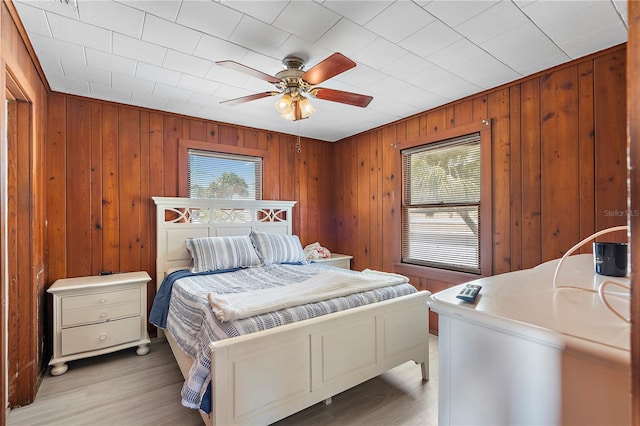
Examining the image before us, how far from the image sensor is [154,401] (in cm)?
217

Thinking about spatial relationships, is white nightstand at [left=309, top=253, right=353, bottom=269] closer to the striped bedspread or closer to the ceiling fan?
the striped bedspread

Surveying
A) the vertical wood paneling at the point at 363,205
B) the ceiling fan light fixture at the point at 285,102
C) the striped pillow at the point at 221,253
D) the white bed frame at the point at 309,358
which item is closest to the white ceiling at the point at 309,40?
the ceiling fan light fixture at the point at 285,102

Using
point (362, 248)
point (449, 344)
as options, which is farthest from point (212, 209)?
point (449, 344)

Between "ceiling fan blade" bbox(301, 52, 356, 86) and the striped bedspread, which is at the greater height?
"ceiling fan blade" bbox(301, 52, 356, 86)

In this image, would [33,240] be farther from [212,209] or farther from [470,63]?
[470,63]

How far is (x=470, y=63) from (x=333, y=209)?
2771 millimetres

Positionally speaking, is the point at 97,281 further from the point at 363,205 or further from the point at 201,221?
the point at 363,205

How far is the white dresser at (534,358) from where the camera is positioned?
24.4 inches

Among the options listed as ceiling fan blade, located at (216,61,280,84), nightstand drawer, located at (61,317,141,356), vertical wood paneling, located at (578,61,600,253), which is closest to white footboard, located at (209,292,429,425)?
vertical wood paneling, located at (578,61,600,253)

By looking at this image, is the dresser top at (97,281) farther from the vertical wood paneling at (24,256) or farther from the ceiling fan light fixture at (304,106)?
the ceiling fan light fixture at (304,106)

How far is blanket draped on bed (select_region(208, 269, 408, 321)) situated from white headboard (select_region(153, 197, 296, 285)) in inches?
54.6

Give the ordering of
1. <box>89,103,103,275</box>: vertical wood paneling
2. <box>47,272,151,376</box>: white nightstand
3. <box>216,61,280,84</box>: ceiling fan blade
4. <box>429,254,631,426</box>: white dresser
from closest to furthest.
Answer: <box>429,254,631,426</box>: white dresser
<box>216,61,280,84</box>: ceiling fan blade
<box>47,272,151,376</box>: white nightstand
<box>89,103,103,275</box>: vertical wood paneling

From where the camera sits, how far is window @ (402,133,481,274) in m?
3.08

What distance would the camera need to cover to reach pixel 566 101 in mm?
2406
